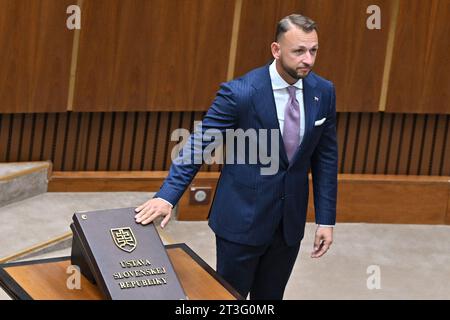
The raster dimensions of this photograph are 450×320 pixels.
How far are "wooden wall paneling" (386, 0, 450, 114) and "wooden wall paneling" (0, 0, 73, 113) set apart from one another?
2.33 ft

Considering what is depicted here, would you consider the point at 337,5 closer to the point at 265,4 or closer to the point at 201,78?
the point at 265,4

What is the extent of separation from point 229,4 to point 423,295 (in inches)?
28.0

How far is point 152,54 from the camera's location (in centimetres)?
195

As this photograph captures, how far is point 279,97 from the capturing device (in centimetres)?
116

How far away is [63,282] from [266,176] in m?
0.32

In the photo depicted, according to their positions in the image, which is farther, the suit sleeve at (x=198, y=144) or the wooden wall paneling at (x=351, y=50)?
the wooden wall paneling at (x=351, y=50)

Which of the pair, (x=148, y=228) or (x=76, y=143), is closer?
(x=148, y=228)

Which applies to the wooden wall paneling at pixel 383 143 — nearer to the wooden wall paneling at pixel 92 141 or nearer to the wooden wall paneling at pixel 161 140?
the wooden wall paneling at pixel 161 140

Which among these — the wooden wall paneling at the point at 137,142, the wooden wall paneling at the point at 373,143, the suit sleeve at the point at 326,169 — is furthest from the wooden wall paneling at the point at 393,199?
the suit sleeve at the point at 326,169

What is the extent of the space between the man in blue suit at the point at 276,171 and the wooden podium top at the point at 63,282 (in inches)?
4.5

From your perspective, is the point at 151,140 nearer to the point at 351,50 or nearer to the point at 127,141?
the point at 127,141

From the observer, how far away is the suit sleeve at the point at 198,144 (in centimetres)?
110

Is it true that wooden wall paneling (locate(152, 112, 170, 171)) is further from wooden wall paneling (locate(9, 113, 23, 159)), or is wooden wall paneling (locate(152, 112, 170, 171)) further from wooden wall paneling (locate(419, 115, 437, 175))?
wooden wall paneling (locate(419, 115, 437, 175))

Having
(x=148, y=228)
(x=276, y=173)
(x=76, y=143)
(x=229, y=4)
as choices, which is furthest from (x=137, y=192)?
(x=148, y=228)
